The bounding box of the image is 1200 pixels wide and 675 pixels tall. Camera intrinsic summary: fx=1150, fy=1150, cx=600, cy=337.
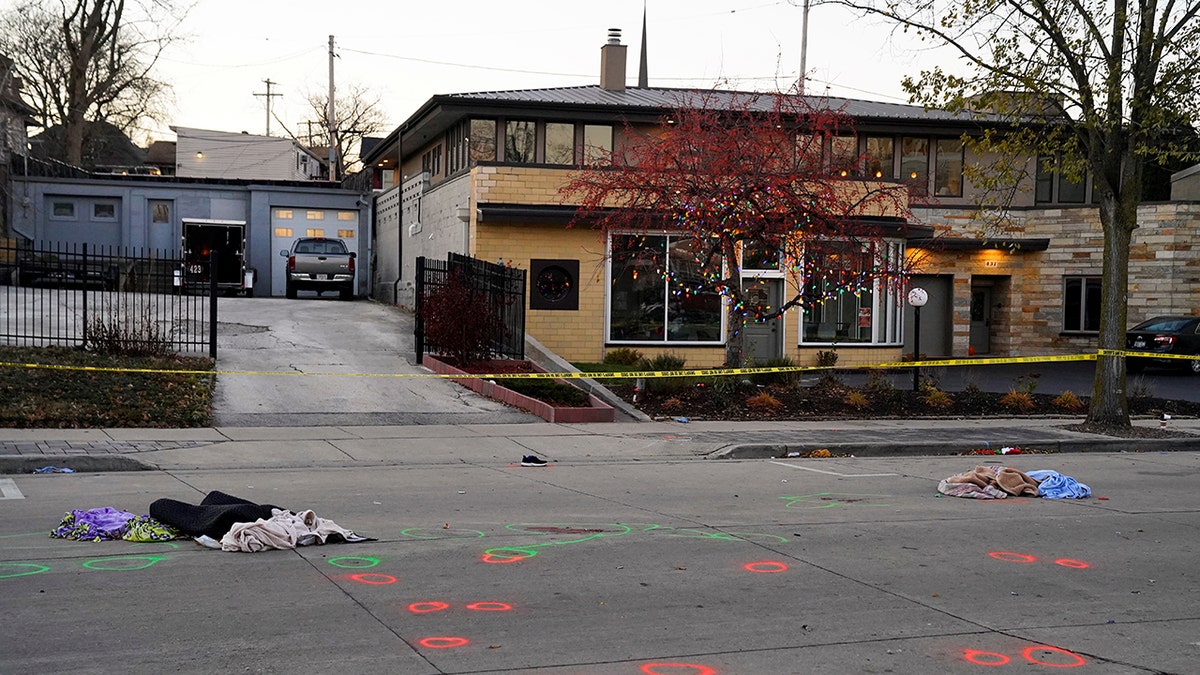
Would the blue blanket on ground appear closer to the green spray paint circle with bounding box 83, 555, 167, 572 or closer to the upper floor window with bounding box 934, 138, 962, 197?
the green spray paint circle with bounding box 83, 555, 167, 572

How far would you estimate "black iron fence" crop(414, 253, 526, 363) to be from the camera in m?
21.0

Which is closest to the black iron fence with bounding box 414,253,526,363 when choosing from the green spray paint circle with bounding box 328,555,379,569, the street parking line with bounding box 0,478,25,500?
the street parking line with bounding box 0,478,25,500

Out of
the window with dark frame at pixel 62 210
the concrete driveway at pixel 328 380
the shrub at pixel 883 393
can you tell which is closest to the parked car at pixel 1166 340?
the shrub at pixel 883 393

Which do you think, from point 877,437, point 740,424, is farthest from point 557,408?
point 877,437

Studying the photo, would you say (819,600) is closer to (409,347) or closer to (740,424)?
(740,424)

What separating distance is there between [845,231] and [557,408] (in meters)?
6.33

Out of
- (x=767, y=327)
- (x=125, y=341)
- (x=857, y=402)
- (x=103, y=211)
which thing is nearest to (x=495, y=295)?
(x=125, y=341)

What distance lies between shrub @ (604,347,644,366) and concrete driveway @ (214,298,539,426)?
4.39m

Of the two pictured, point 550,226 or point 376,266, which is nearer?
point 550,226

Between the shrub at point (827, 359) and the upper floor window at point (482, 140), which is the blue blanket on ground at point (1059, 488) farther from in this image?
the upper floor window at point (482, 140)

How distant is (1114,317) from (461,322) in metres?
10.7

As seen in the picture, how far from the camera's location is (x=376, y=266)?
38.5 metres

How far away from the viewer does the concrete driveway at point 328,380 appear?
16.6 meters

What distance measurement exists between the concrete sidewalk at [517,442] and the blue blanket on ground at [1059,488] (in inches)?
152
